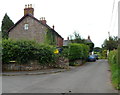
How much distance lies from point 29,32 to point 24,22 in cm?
206

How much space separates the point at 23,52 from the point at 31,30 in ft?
54.8

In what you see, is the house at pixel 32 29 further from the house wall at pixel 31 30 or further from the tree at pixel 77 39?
the tree at pixel 77 39

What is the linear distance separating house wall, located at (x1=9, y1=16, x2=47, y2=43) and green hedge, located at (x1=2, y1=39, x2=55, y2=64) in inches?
586

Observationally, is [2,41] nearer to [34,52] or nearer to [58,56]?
[34,52]

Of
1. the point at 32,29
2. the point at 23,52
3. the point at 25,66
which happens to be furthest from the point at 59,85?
the point at 32,29

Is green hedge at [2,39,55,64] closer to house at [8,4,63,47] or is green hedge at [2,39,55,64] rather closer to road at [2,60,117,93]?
road at [2,60,117,93]

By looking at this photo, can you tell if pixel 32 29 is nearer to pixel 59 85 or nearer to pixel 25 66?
pixel 25 66

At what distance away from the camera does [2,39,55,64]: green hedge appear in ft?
56.5

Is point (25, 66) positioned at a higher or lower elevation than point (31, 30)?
lower

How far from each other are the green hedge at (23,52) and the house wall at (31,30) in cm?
1488

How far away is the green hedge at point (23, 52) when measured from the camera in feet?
56.5

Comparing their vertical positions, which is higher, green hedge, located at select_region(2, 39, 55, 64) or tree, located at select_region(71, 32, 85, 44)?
tree, located at select_region(71, 32, 85, 44)

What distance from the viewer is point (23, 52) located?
17391mm

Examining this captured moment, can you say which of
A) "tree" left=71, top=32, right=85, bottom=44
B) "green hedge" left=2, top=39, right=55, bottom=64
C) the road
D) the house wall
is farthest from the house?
the road
